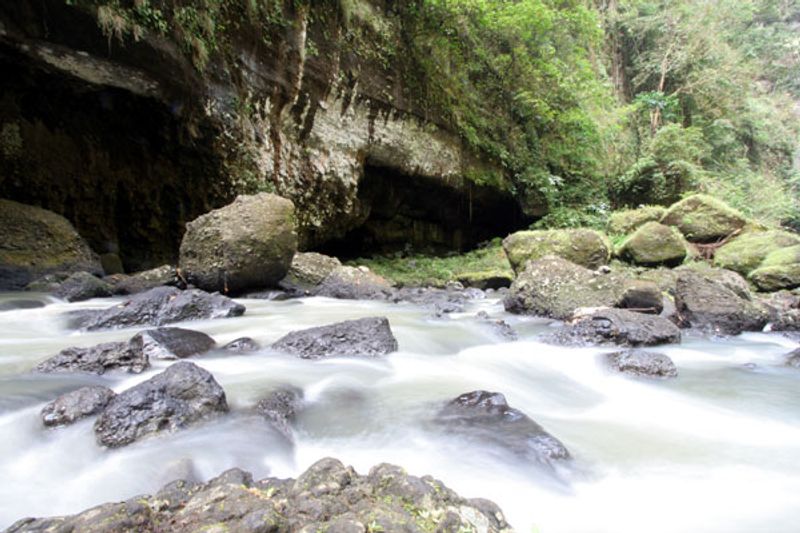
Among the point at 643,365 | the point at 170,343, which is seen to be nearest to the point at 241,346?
the point at 170,343

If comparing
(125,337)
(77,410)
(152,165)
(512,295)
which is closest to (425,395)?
(77,410)

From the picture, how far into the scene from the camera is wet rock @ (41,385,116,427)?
211 cm

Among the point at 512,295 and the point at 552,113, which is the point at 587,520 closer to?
the point at 512,295

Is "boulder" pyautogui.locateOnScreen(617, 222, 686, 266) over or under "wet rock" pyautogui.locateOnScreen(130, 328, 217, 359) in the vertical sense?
over

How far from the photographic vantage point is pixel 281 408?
7.98 ft

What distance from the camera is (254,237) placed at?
6.45 metres

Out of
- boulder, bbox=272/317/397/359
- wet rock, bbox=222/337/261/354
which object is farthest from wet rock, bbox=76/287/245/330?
boulder, bbox=272/317/397/359

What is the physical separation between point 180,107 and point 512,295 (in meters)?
6.23

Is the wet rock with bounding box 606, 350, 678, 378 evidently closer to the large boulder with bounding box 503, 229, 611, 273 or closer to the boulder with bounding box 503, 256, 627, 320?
the boulder with bounding box 503, 256, 627, 320

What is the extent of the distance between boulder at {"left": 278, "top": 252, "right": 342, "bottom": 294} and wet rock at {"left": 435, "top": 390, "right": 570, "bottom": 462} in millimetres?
5205

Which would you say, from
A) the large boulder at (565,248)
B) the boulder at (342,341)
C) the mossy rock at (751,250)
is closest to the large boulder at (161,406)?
the boulder at (342,341)

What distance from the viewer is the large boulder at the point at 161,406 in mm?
1992

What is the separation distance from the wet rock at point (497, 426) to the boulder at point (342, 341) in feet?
4.06

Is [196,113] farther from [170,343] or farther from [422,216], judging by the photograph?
[422,216]
